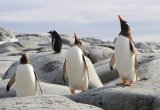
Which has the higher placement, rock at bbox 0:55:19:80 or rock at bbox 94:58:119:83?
rock at bbox 94:58:119:83

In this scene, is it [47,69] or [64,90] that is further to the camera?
[47,69]

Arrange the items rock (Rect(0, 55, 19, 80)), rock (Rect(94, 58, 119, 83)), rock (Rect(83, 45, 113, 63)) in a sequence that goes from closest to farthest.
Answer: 1. rock (Rect(94, 58, 119, 83))
2. rock (Rect(0, 55, 19, 80))
3. rock (Rect(83, 45, 113, 63))

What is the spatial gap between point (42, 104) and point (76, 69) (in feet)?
14.6

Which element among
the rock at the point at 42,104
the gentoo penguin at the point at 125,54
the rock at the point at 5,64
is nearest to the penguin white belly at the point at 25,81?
the gentoo penguin at the point at 125,54

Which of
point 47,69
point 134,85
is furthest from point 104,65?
point 134,85

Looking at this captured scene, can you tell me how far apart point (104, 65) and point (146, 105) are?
6509mm

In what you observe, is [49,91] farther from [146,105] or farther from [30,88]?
[146,105]

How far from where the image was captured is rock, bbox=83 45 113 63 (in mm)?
16688

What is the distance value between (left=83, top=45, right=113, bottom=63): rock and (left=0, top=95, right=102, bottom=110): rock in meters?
10.4

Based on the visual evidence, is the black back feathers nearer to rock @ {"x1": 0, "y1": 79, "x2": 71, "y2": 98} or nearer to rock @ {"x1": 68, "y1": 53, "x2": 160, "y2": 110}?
rock @ {"x1": 68, "y1": 53, "x2": 160, "y2": 110}

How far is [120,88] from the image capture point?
802cm

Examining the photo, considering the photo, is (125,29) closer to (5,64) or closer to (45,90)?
(45,90)

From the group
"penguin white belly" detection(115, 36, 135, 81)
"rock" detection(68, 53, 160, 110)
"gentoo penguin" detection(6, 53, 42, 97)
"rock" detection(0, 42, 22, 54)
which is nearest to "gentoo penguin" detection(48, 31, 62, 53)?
"gentoo penguin" detection(6, 53, 42, 97)

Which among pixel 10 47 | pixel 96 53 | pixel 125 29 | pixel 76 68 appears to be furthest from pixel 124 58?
pixel 10 47
